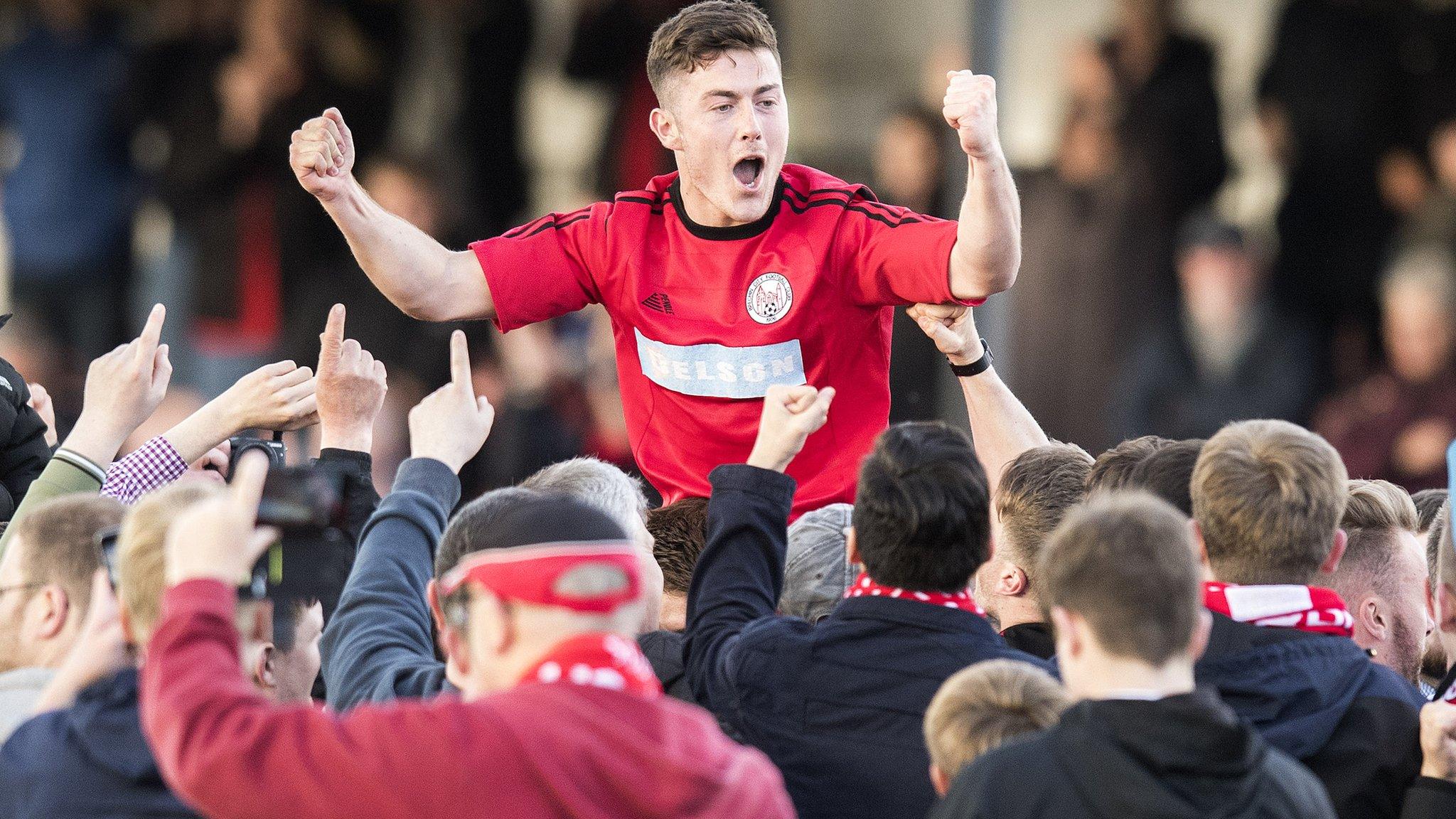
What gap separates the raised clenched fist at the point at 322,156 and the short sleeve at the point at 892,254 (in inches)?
38.3

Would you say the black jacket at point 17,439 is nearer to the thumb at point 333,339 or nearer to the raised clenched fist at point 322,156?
the raised clenched fist at point 322,156

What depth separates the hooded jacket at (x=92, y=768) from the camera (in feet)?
6.30

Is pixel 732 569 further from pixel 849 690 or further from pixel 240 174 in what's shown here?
pixel 240 174

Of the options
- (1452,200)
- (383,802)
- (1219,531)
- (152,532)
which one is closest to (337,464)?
(152,532)

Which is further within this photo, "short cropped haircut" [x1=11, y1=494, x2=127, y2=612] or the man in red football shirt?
the man in red football shirt

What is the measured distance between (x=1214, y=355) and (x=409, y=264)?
386 cm

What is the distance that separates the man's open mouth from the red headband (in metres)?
1.59

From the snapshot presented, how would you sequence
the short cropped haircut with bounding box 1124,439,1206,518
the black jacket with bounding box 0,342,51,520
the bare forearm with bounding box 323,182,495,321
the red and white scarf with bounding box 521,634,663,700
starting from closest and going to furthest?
the red and white scarf with bounding box 521,634,663,700, the short cropped haircut with bounding box 1124,439,1206,518, the bare forearm with bounding box 323,182,495,321, the black jacket with bounding box 0,342,51,520

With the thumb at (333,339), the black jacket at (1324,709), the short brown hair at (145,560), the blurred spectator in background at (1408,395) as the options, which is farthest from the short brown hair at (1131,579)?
the blurred spectator in background at (1408,395)

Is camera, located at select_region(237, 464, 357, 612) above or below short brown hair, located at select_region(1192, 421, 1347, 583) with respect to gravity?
above

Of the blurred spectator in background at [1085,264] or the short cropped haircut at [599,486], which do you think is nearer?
the short cropped haircut at [599,486]

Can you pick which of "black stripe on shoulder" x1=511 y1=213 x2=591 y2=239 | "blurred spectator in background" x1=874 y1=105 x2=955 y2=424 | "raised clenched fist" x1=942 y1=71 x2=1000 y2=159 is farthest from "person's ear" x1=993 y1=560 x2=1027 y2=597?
"blurred spectator in background" x1=874 y1=105 x2=955 y2=424

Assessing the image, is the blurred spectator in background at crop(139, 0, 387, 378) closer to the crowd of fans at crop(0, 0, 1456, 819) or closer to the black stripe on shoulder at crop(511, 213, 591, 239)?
the crowd of fans at crop(0, 0, 1456, 819)

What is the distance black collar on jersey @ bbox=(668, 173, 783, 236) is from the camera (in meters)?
3.42
